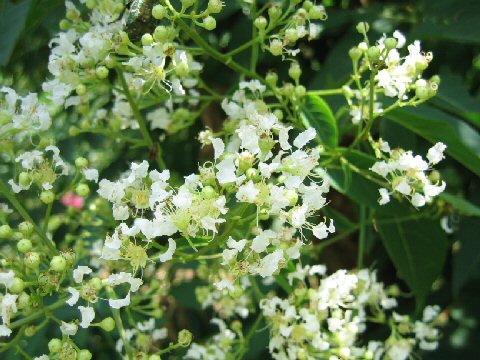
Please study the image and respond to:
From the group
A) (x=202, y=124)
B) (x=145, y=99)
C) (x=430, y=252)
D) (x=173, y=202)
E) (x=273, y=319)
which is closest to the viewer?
(x=173, y=202)

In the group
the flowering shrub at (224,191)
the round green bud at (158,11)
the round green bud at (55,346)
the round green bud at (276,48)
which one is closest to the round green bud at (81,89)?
the flowering shrub at (224,191)

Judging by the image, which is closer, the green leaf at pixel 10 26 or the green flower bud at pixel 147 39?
the green flower bud at pixel 147 39

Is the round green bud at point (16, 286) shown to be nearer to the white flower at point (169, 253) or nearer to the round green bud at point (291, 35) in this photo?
the white flower at point (169, 253)

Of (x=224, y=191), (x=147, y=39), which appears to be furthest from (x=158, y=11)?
(x=224, y=191)

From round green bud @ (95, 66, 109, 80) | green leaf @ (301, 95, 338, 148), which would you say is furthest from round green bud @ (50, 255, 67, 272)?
green leaf @ (301, 95, 338, 148)

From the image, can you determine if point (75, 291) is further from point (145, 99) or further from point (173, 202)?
point (145, 99)

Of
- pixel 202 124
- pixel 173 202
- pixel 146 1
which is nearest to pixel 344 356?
pixel 173 202

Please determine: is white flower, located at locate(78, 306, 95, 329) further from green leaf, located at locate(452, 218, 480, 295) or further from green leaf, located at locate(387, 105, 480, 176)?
green leaf, located at locate(452, 218, 480, 295)
